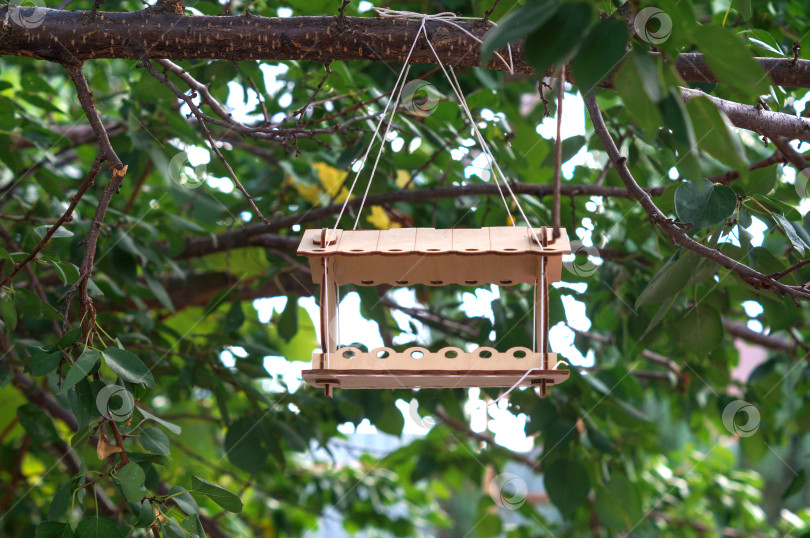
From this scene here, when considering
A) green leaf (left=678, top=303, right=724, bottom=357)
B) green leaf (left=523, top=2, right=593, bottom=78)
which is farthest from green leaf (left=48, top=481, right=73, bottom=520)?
green leaf (left=678, top=303, right=724, bottom=357)

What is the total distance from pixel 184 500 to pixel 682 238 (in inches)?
26.8

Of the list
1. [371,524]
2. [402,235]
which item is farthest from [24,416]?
[371,524]

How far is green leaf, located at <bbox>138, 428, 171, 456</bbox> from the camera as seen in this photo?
0.96 m

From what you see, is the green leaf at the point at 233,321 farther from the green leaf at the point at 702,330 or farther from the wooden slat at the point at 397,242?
the green leaf at the point at 702,330

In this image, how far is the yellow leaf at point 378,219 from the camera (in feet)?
5.47

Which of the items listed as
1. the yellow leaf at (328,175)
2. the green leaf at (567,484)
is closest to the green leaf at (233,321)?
the yellow leaf at (328,175)

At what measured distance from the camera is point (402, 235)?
3.13 ft

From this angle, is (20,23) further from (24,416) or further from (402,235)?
(24,416)

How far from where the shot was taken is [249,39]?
1.03 metres

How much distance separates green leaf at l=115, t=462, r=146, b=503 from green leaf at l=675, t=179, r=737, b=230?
0.71 metres

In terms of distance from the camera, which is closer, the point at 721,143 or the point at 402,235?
the point at 721,143

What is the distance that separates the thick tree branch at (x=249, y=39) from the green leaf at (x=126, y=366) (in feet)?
1.33

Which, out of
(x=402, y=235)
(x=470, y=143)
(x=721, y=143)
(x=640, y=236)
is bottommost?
(x=721, y=143)

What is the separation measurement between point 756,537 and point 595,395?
1932 millimetres
